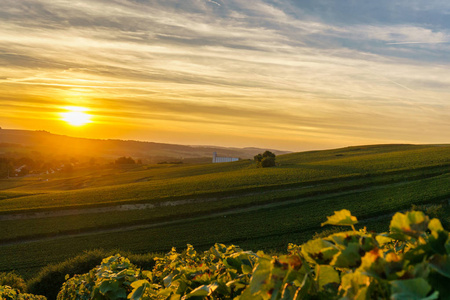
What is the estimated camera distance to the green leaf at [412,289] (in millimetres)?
2004

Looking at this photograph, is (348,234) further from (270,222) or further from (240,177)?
(240,177)

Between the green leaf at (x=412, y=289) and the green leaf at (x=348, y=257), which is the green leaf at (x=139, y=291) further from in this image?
the green leaf at (x=412, y=289)

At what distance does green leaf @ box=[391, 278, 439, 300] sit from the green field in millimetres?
32963

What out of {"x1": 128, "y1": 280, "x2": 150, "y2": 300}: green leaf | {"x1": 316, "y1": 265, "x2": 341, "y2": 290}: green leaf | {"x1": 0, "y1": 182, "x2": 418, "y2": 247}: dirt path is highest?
{"x1": 316, "y1": 265, "x2": 341, "y2": 290}: green leaf

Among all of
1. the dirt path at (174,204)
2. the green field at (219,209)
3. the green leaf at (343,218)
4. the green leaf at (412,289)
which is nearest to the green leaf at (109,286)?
the green leaf at (343,218)

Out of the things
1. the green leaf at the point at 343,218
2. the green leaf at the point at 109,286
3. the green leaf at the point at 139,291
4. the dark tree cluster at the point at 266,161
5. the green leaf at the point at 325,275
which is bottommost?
the dark tree cluster at the point at 266,161

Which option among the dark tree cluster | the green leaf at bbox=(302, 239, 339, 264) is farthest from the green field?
the green leaf at bbox=(302, 239, 339, 264)

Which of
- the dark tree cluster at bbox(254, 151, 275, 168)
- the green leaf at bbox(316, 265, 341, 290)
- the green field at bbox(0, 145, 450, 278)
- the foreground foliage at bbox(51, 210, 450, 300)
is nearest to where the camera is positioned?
the foreground foliage at bbox(51, 210, 450, 300)

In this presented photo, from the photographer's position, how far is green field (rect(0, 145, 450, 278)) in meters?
38.0

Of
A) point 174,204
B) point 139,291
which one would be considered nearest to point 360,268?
point 139,291

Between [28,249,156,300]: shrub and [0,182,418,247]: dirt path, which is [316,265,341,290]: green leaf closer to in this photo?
[28,249,156,300]: shrub

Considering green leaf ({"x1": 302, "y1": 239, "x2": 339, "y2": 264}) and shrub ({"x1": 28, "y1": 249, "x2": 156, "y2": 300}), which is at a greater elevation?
green leaf ({"x1": 302, "y1": 239, "x2": 339, "y2": 264})

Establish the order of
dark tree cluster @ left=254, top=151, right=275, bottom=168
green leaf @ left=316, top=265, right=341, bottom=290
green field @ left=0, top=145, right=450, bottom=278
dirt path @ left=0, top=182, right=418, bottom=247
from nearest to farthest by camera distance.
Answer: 1. green leaf @ left=316, top=265, right=341, bottom=290
2. green field @ left=0, top=145, right=450, bottom=278
3. dirt path @ left=0, top=182, right=418, bottom=247
4. dark tree cluster @ left=254, top=151, right=275, bottom=168

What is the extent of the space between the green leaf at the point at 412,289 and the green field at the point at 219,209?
32963 mm
